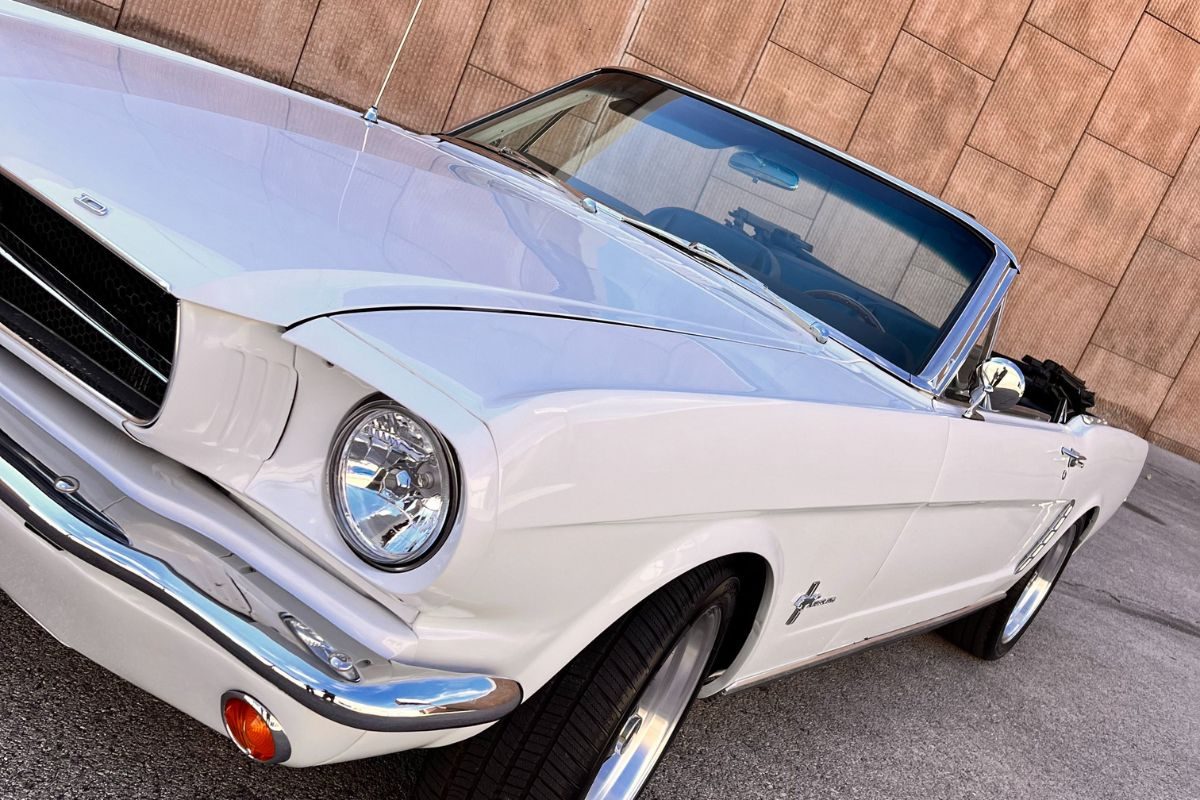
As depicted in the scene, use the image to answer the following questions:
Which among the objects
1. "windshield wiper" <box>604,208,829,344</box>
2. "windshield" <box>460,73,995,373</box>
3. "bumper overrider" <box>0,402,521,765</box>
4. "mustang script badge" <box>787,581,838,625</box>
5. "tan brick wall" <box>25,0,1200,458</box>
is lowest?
"bumper overrider" <box>0,402,521,765</box>

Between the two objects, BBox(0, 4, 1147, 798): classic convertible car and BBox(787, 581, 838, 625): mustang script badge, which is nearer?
BBox(0, 4, 1147, 798): classic convertible car

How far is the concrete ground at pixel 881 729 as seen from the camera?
6.84 ft

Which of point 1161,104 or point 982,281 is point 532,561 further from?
point 1161,104

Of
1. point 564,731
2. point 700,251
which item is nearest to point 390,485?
point 564,731

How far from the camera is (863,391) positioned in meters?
2.47

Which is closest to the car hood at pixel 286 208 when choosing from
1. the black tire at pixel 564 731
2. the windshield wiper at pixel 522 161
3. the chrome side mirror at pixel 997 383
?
the windshield wiper at pixel 522 161

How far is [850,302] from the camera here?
3043 mm

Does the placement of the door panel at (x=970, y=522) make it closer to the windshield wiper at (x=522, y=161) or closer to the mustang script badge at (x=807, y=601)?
the mustang script badge at (x=807, y=601)

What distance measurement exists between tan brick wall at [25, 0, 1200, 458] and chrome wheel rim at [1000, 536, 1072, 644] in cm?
546

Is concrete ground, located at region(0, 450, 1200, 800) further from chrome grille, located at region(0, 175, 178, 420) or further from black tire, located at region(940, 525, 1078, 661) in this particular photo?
chrome grille, located at region(0, 175, 178, 420)

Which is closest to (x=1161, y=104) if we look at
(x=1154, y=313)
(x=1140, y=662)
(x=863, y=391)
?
(x=1154, y=313)

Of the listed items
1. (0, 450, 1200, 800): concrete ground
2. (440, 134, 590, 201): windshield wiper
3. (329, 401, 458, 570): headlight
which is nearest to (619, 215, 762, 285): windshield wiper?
(440, 134, 590, 201): windshield wiper

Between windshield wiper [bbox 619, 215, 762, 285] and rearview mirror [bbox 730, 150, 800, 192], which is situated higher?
rearview mirror [bbox 730, 150, 800, 192]

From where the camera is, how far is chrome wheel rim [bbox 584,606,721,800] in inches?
86.0
